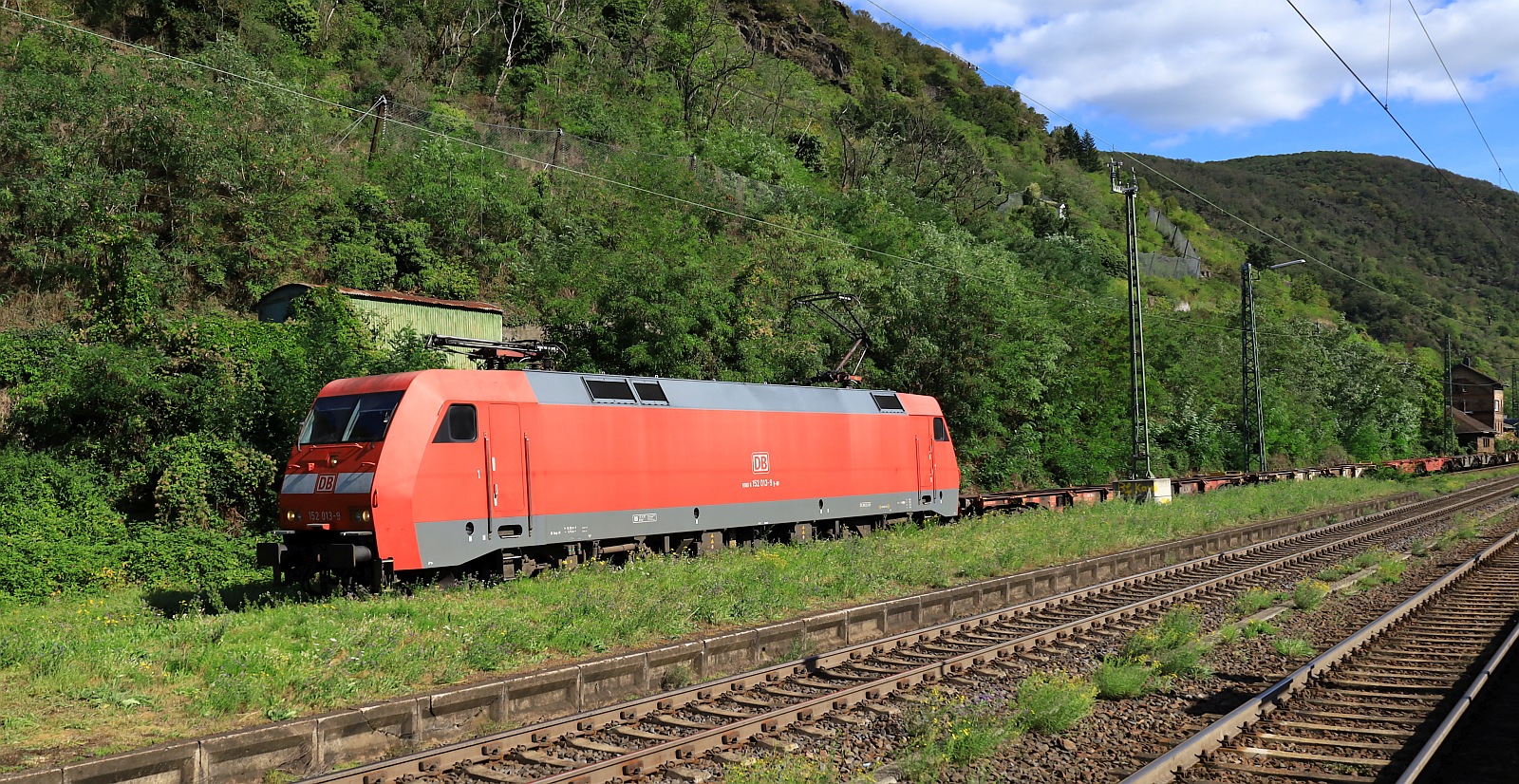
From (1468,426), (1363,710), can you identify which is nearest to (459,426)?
(1363,710)

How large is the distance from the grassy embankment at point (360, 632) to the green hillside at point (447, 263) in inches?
182

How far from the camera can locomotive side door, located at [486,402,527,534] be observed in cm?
1491

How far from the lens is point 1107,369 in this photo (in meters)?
45.6

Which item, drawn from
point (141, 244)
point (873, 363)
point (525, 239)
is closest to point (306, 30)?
point (525, 239)

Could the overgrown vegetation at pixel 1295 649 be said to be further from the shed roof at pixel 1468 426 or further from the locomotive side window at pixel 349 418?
the shed roof at pixel 1468 426

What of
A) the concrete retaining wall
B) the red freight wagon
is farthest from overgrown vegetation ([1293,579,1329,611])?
the red freight wagon

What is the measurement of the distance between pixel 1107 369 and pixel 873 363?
13924mm

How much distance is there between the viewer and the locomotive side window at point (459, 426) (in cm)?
1438

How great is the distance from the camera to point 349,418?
48.0ft

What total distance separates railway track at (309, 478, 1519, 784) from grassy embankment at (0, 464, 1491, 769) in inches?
68.5

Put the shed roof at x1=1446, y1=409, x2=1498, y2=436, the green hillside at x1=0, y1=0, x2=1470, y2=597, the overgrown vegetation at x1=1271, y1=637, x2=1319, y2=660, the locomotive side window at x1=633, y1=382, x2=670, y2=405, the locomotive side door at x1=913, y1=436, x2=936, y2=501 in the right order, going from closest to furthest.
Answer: the overgrown vegetation at x1=1271, y1=637, x2=1319, y2=660 < the locomotive side window at x1=633, y1=382, x2=670, y2=405 < the green hillside at x1=0, y1=0, x2=1470, y2=597 < the locomotive side door at x1=913, y1=436, x2=936, y2=501 < the shed roof at x1=1446, y1=409, x2=1498, y2=436

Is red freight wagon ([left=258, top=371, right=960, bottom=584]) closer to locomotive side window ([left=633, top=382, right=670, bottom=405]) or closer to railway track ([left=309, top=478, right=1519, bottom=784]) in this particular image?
locomotive side window ([left=633, top=382, right=670, bottom=405])

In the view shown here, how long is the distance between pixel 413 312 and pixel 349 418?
1553 centimetres

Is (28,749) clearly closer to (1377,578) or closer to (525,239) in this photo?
(1377,578)
